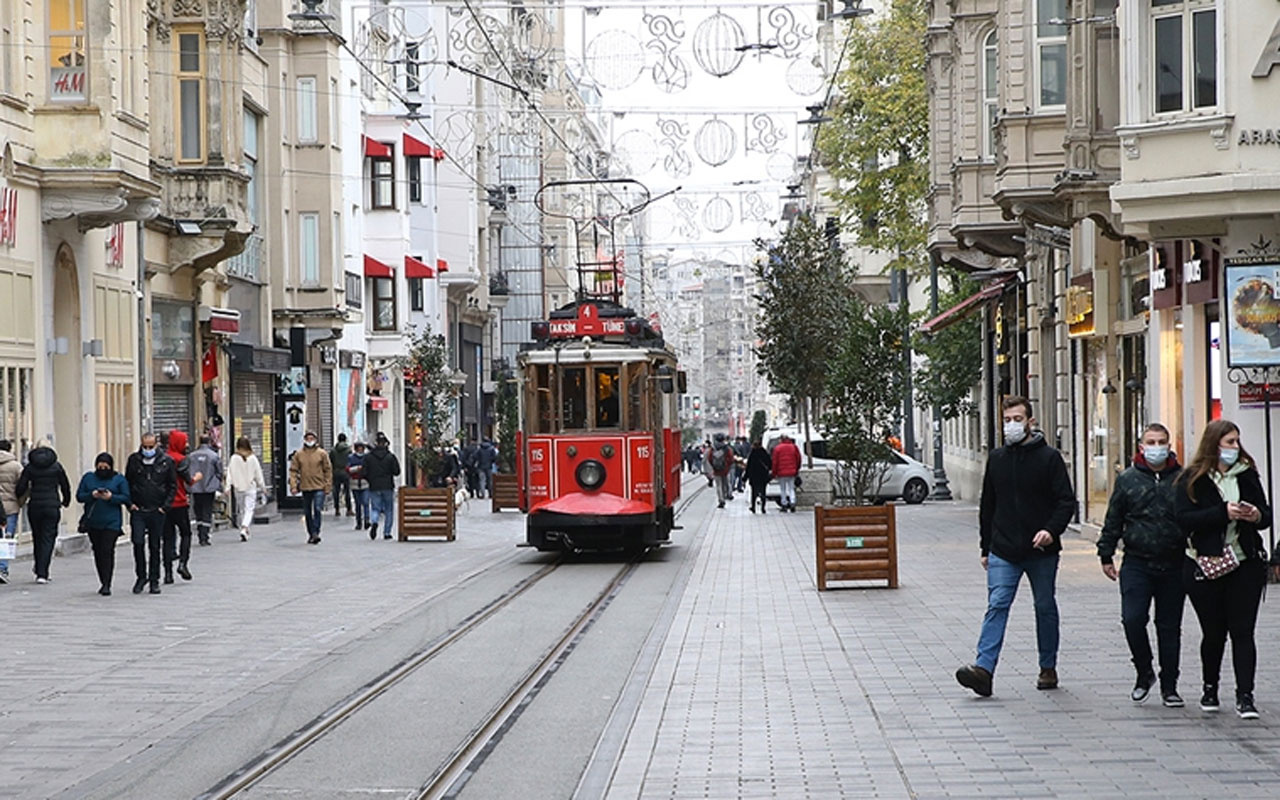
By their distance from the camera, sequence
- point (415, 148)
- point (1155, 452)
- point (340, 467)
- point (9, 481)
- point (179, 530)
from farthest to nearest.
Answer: point (415, 148) < point (340, 467) < point (179, 530) < point (9, 481) < point (1155, 452)

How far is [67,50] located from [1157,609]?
2119 centimetres

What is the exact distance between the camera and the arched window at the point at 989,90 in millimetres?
34906

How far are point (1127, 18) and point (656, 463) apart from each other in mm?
8951

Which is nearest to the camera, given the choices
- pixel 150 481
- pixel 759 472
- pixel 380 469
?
pixel 150 481

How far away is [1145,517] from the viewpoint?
11.9 meters

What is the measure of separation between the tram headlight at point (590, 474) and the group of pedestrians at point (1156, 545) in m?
14.8

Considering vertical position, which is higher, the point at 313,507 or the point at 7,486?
the point at 7,486

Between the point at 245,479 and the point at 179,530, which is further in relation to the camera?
the point at 245,479

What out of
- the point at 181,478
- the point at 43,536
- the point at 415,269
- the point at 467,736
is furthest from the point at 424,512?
the point at 415,269

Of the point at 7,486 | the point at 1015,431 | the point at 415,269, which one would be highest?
the point at 415,269

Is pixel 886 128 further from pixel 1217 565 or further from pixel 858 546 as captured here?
pixel 1217 565

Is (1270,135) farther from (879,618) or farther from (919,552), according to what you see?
(919,552)

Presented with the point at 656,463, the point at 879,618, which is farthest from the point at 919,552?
the point at 879,618

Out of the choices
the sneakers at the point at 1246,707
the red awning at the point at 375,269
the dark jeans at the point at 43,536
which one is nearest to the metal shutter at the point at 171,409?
the dark jeans at the point at 43,536
